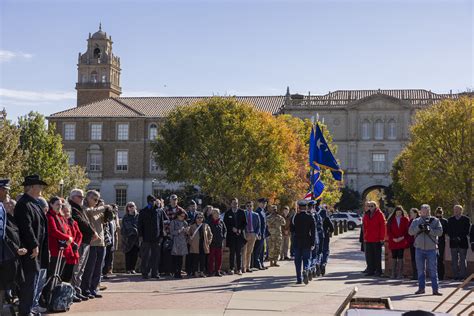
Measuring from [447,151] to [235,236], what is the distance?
2390 cm

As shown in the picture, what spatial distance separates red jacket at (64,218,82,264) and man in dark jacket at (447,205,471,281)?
9.18 metres

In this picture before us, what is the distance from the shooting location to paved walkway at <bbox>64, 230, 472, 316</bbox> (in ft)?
39.5

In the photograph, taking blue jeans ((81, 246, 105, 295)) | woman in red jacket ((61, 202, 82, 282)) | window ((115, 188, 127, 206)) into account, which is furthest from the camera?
window ((115, 188, 127, 206))

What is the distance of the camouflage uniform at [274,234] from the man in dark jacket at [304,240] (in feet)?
16.4

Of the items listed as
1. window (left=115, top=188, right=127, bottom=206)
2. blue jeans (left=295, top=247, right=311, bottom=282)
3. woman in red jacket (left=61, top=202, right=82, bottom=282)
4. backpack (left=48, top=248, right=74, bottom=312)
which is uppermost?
window (left=115, top=188, right=127, bottom=206)

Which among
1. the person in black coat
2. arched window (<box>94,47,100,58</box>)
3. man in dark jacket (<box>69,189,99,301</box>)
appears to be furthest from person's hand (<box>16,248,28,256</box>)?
arched window (<box>94,47,100,58</box>)

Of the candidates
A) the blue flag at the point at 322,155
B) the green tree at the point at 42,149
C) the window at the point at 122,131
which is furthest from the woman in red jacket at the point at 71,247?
the window at the point at 122,131

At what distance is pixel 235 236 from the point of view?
60.0 feet

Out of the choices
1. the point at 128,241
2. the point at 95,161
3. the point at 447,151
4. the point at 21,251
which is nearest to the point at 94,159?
the point at 95,161

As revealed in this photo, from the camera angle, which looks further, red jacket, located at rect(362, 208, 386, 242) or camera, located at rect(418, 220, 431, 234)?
red jacket, located at rect(362, 208, 386, 242)

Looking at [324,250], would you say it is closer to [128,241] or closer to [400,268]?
[400,268]

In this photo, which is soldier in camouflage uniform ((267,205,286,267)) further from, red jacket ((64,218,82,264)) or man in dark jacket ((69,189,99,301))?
red jacket ((64,218,82,264))

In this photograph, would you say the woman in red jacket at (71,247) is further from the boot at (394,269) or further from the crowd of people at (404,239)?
the boot at (394,269)

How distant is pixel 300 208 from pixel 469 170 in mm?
24472
